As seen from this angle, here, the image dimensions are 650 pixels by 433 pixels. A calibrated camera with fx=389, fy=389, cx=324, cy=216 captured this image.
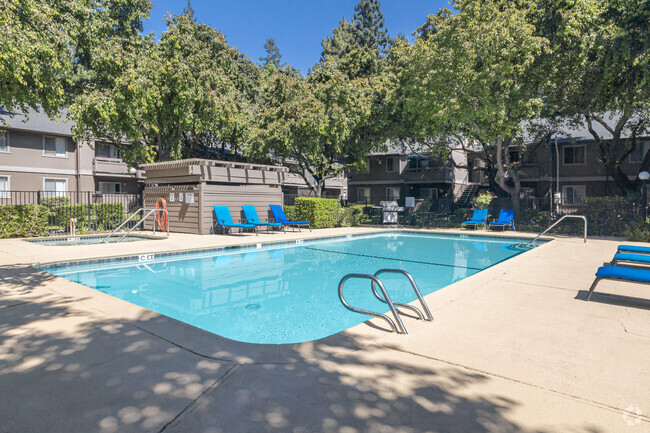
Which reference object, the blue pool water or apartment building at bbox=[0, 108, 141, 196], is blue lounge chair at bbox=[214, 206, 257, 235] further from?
apartment building at bbox=[0, 108, 141, 196]

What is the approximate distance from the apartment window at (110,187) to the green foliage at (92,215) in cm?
1136

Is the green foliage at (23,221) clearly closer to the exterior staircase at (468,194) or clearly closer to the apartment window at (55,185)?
the apartment window at (55,185)

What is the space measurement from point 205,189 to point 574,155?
75.7 ft

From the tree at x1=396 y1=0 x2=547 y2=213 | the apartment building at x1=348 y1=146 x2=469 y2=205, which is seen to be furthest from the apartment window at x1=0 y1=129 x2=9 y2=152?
the tree at x1=396 y1=0 x2=547 y2=213

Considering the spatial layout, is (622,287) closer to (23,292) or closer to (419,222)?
(23,292)

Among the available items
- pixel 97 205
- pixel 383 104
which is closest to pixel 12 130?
pixel 97 205

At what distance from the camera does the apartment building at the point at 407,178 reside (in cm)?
2856

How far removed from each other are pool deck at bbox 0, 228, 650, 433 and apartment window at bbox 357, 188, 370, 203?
27.1m

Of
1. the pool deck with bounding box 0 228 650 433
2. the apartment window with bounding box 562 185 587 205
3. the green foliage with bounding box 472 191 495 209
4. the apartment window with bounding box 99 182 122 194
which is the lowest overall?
the pool deck with bounding box 0 228 650 433

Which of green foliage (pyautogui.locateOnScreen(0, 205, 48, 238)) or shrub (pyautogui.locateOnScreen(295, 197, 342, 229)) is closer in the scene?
green foliage (pyautogui.locateOnScreen(0, 205, 48, 238))

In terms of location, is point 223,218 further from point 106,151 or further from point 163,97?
point 106,151

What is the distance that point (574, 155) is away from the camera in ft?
81.8

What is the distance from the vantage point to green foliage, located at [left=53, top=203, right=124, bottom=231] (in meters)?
14.8

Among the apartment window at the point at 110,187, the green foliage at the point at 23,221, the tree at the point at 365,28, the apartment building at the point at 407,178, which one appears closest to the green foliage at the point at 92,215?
the green foliage at the point at 23,221
